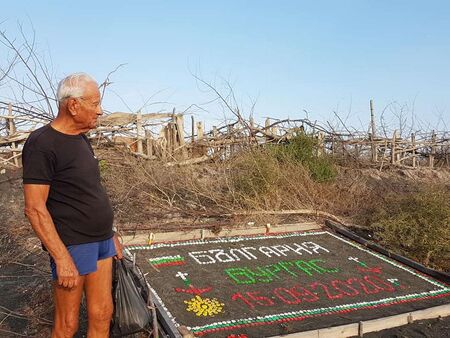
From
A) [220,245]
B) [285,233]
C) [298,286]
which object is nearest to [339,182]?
[285,233]

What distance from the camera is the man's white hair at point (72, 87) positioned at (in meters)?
2.35

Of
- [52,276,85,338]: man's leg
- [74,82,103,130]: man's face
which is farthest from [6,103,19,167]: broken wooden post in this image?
[52,276,85,338]: man's leg

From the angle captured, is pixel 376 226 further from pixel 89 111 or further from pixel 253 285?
pixel 89 111

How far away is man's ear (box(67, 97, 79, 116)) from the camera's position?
2.35m

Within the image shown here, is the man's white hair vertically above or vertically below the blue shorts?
above

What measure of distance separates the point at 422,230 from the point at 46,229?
5.38 meters

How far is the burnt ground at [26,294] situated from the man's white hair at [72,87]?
2281 millimetres

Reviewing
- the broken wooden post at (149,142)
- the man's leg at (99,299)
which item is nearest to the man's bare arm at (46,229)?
the man's leg at (99,299)

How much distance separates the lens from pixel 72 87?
2.36 m

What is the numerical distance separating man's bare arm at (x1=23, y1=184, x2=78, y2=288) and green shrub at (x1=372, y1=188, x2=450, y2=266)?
5.04m

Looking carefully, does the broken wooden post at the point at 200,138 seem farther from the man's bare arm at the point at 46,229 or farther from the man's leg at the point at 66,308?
the man's bare arm at the point at 46,229

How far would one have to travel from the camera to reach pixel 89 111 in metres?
2.40

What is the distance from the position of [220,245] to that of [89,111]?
3521 millimetres

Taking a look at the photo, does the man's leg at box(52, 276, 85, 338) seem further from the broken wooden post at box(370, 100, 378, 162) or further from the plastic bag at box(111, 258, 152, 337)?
the broken wooden post at box(370, 100, 378, 162)
